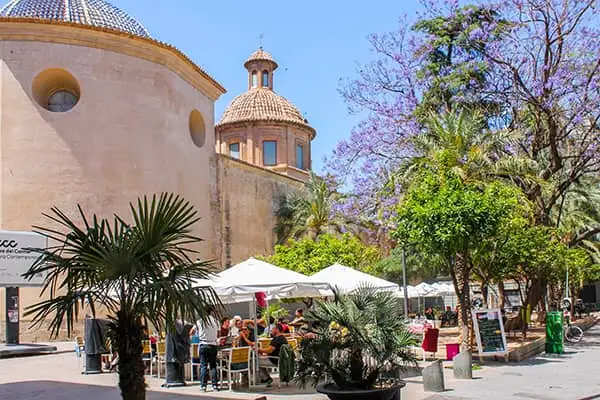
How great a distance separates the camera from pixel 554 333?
1939 centimetres

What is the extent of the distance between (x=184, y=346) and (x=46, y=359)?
8.30 meters

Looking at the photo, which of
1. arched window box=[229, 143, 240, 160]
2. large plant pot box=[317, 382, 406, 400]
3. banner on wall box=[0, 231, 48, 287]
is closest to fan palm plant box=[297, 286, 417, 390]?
large plant pot box=[317, 382, 406, 400]

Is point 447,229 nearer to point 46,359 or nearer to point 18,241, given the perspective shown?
point 46,359

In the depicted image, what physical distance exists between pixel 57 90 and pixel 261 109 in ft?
60.7

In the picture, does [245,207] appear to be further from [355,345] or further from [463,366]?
[355,345]

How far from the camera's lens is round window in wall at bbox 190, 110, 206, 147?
3222cm

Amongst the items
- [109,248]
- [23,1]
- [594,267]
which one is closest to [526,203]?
[109,248]

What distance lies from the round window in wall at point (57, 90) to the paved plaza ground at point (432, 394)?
11.8 meters

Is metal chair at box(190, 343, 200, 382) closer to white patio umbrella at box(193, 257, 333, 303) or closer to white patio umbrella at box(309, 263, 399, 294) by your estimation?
white patio umbrella at box(193, 257, 333, 303)

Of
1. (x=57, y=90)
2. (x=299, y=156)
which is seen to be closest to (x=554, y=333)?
(x=57, y=90)

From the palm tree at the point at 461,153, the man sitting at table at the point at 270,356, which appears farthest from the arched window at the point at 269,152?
the man sitting at table at the point at 270,356

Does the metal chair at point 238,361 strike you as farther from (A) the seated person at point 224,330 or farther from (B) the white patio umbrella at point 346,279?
(B) the white patio umbrella at point 346,279

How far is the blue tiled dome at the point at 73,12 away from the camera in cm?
2717

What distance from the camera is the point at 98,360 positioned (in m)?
15.3
